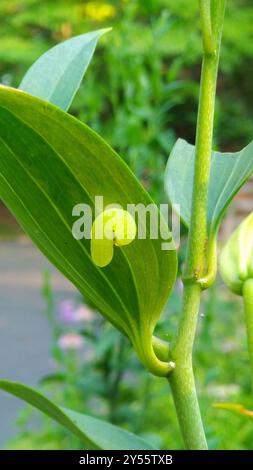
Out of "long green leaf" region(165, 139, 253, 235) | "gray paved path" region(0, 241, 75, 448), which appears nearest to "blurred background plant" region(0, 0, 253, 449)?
"gray paved path" region(0, 241, 75, 448)

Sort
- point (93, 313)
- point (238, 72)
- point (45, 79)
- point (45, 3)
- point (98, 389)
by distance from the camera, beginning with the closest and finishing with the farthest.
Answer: point (45, 79) → point (98, 389) → point (93, 313) → point (45, 3) → point (238, 72)

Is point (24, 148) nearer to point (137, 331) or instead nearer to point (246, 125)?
point (137, 331)

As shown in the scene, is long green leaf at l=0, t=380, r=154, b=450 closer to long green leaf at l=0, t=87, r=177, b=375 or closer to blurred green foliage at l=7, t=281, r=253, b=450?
long green leaf at l=0, t=87, r=177, b=375

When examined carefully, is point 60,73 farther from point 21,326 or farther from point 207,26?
point 21,326

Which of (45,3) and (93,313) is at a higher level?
(45,3)

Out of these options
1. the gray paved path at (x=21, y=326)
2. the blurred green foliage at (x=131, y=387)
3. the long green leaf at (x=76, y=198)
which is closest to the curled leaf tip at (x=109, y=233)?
the long green leaf at (x=76, y=198)

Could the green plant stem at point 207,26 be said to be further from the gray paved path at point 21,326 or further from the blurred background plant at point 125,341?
the gray paved path at point 21,326
